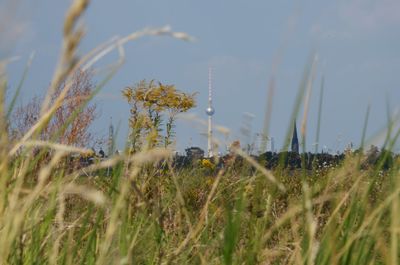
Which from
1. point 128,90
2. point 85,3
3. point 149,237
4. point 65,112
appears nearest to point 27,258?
point 149,237

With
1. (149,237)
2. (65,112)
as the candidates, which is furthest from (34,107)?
(149,237)

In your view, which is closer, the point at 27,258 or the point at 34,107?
the point at 27,258

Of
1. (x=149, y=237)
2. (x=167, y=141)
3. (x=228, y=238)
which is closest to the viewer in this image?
(x=228, y=238)

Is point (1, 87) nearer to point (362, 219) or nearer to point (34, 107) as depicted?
point (362, 219)

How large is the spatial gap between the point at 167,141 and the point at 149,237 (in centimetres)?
323

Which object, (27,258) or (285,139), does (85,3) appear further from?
(27,258)

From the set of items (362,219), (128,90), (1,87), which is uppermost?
(128,90)

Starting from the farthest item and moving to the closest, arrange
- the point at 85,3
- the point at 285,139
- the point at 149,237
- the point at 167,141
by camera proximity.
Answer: the point at 167,141, the point at 149,237, the point at 285,139, the point at 85,3

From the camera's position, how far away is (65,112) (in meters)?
14.3

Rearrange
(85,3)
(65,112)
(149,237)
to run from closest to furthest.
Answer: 1. (85,3)
2. (149,237)
3. (65,112)

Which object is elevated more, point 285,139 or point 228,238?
point 285,139

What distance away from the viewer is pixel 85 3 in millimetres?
1261

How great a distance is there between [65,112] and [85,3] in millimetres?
13254

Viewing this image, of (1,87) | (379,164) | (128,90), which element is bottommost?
(379,164)
